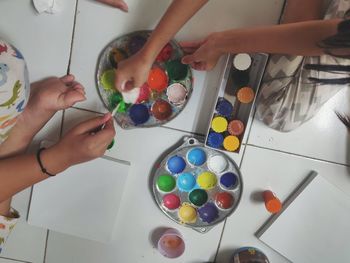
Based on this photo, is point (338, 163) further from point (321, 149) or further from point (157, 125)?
point (157, 125)

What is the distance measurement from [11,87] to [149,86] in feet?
0.93

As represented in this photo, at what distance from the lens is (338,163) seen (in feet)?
2.98

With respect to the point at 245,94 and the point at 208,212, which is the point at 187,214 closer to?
the point at 208,212

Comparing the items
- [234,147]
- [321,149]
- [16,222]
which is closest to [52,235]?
[16,222]

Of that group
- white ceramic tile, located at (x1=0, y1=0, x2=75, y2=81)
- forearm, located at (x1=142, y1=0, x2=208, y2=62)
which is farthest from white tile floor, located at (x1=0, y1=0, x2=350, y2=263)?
forearm, located at (x1=142, y1=0, x2=208, y2=62)

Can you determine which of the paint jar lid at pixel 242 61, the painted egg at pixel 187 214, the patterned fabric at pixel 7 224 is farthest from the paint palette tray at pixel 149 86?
the patterned fabric at pixel 7 224

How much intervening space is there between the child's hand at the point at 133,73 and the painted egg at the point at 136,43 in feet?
0.28

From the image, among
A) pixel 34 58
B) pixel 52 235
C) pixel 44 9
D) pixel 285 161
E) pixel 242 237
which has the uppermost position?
pixel 44 9

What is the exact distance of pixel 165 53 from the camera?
2.75 feet

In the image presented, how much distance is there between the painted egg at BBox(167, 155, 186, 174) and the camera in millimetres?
887

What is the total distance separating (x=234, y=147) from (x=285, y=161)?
5.9 inches

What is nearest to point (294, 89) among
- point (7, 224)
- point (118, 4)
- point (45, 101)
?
point (118, 4)

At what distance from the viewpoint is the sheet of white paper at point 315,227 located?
91 cm

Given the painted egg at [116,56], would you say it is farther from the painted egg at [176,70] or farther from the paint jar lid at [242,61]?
the paint jar lid at [242,61]
